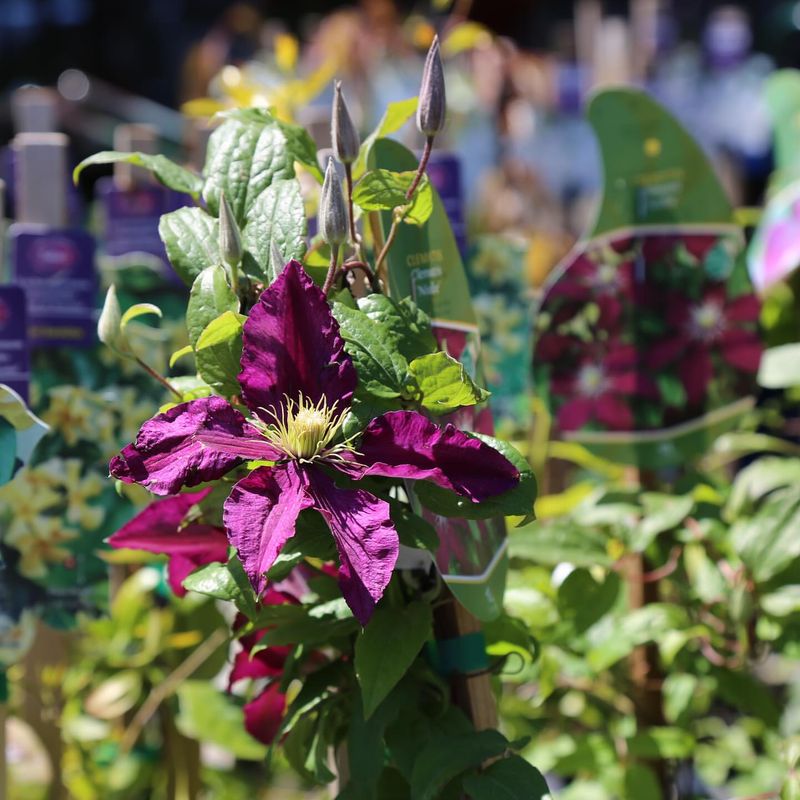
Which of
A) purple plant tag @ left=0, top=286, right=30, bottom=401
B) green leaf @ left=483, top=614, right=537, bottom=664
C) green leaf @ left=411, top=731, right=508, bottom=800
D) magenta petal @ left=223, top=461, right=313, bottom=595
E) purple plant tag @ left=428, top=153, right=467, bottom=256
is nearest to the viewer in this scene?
magenta petal @ left=223, top=461, right=313, bottom=595

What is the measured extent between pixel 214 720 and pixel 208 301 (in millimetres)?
568

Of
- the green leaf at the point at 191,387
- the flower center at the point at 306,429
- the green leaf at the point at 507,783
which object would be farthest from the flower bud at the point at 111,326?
the green leaf at the point at 507,783

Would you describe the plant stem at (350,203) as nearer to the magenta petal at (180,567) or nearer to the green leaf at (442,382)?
the green leaf at (442,382)

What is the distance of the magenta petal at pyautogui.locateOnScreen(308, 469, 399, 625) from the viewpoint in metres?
0.59

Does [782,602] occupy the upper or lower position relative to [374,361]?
lower

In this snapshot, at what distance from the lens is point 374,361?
25.8 inches

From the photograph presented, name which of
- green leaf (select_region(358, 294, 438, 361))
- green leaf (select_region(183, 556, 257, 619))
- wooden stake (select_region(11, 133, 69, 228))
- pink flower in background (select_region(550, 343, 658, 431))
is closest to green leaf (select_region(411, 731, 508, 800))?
green leaf (select_region(183, 556, 257, 619))

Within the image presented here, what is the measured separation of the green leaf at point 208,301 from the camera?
0.67 metres

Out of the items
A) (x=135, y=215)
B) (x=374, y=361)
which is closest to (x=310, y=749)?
(x=374, y=361)

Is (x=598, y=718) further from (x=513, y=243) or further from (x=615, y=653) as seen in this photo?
(x=513, y=243)

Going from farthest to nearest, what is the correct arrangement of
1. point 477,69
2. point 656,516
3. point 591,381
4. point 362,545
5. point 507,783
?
1. point 477,69
2. point 591,381
3. point 656,516
4. point 507,783
5. point 362,545

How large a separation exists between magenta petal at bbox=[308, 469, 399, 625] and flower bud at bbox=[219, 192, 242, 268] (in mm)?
159

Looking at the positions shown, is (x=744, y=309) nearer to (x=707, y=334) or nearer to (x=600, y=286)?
(x=707, y=334)

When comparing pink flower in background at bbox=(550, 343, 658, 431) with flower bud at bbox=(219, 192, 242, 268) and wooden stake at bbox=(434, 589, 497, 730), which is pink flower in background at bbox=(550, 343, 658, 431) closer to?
wooden stake at bbox=(434, 589, 497, 730)
